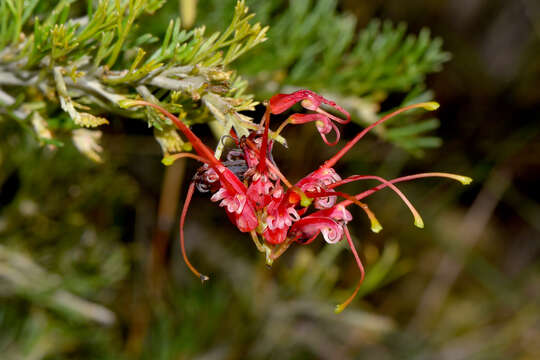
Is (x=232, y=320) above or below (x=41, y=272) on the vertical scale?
below

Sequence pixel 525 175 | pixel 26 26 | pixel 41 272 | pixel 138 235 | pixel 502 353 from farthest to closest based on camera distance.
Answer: pixel 525 175, pixel 502 353, pixel 138 235, pixel 41 272, pixel 26 26

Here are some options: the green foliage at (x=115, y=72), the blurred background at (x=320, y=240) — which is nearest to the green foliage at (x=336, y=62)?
the blurred background at (x=320, y=240)

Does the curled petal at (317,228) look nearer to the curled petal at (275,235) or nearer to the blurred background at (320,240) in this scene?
the curled petal at (275,235)

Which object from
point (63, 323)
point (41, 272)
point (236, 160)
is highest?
point (236, 160)

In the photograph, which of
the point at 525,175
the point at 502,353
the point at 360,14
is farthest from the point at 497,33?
the point at 502,353

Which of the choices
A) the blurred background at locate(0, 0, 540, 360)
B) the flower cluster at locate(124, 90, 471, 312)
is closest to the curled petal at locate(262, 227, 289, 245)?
the flower cluster at locate(124, 90, 471, 312)

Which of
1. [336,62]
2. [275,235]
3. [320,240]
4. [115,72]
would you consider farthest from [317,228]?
[320,240]

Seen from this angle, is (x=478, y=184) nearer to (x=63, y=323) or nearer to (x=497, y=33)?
(x=497, y=33)

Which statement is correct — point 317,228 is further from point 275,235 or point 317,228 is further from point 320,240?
point 320,240
